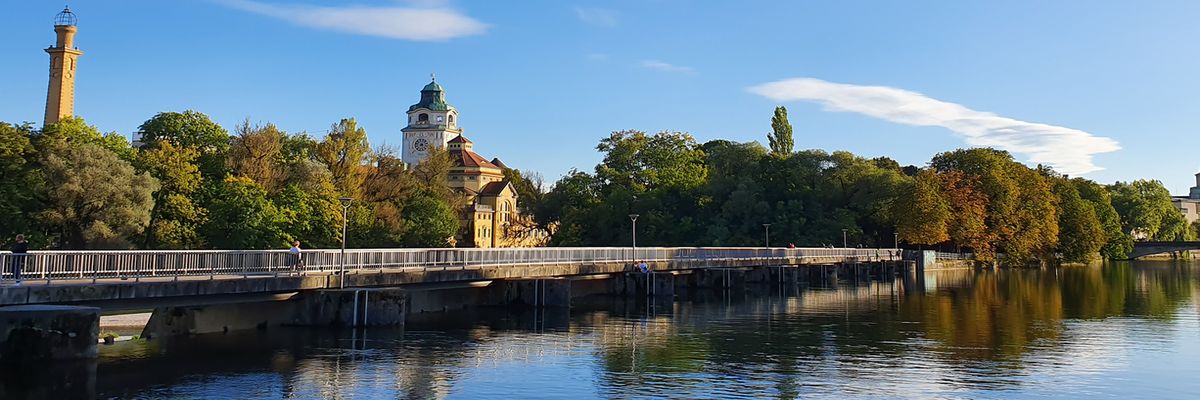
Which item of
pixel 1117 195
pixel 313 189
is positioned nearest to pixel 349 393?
pixel 313 189

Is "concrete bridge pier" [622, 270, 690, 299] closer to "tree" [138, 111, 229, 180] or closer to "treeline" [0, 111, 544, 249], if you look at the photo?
"treeline" [0, 111, 544, 249]

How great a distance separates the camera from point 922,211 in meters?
91.9

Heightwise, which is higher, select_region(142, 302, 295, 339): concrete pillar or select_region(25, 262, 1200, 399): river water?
select_region(142, 302, 295, 339): concrete pillar

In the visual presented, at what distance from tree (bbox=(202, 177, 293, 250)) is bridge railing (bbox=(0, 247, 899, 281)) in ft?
56.7

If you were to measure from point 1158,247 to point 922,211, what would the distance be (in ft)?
235

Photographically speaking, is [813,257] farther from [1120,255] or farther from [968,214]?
[1120,255]

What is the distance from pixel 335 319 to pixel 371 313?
1327 mm

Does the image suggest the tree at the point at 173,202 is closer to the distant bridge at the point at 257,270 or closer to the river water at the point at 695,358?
the distant bridge at the point at 257,270

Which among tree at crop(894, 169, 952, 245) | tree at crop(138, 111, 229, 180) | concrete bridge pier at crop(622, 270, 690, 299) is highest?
tree at crop(138, 111, 229, 180)

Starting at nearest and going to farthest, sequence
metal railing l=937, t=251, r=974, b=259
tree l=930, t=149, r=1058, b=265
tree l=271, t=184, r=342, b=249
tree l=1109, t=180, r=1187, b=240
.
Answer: tree l=271, t=184, r=342, b=249 < tree l=930, t=149, r=1058, b=265 < metal railing l=937, t=251, r=974, b=259 < tree l=1109, t=180, r=1187, b=240

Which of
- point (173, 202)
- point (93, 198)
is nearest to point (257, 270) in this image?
point (93, 198)

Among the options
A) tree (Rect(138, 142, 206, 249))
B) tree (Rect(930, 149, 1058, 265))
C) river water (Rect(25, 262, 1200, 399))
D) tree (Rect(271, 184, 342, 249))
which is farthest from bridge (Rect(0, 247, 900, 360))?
tree (Rect(930, 149, 1058, 265))

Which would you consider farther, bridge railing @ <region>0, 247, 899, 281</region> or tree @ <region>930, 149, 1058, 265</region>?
tree @ <region>930, 149, 1058, 265</region>

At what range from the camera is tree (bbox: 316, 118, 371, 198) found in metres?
70.1
